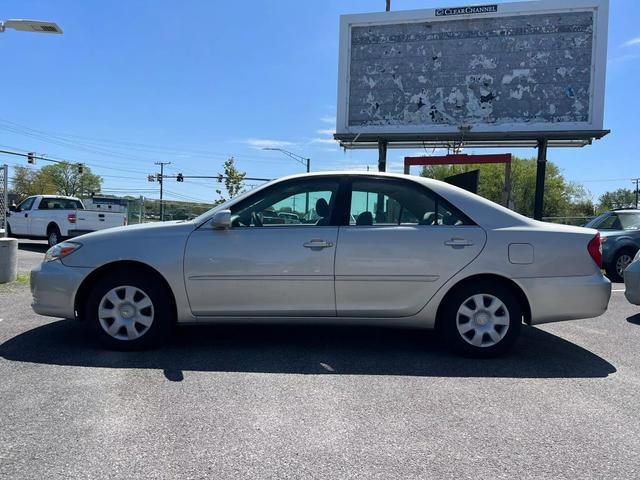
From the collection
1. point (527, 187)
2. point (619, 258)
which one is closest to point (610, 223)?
point (619, 258)

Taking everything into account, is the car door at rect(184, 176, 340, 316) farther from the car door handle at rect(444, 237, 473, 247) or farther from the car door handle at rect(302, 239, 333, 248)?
the car door handle at rect(444, 237, 473, 247)

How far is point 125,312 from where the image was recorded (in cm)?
447

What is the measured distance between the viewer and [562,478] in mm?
2533

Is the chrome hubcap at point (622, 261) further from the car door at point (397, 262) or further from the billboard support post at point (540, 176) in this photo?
the car door at point (397, 262)

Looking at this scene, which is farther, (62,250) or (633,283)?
(633,283)

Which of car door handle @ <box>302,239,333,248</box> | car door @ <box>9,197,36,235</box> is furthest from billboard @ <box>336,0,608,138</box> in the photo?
car door handle @ <box>302,239,333,248</box>

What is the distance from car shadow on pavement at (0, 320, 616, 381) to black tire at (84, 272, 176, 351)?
0.36 ft

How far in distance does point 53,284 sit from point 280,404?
8.31 feet

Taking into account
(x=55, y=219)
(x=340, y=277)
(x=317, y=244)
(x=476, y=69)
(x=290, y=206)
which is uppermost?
(x=476, y=69)

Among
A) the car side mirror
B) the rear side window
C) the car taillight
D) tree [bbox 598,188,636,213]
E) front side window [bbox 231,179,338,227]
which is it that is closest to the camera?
the car side mirror

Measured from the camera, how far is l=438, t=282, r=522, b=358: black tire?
441cm

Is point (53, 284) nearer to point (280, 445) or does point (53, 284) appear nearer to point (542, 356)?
point (280, 445)

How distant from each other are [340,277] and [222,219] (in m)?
1.17

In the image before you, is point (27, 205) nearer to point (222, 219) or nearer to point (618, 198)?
point (222, 219)
